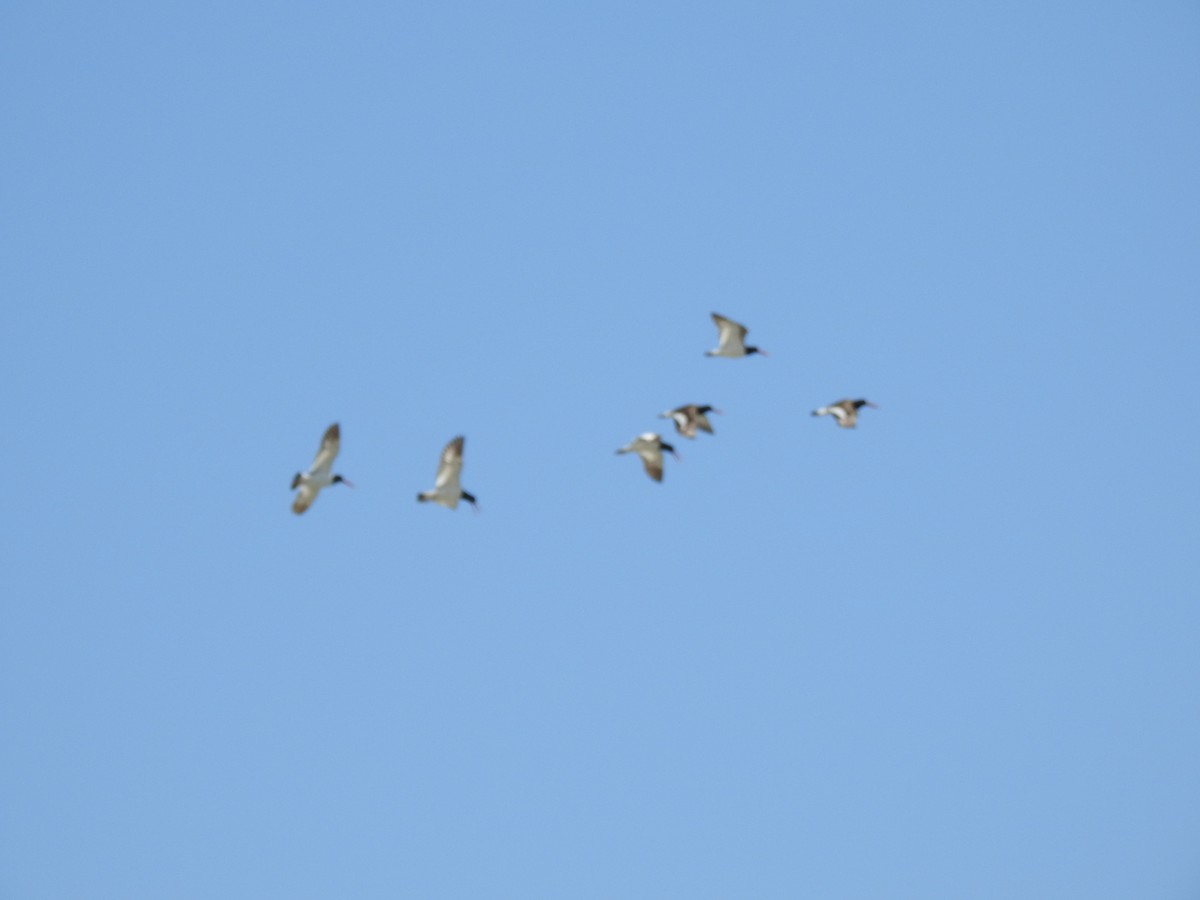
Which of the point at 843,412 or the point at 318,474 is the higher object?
the point at 843,412

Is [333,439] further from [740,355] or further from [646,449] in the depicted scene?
[740,355]

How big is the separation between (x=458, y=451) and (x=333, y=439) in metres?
3.52

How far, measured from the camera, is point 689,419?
54719 millimetres

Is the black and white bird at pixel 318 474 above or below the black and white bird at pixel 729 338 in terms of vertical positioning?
below

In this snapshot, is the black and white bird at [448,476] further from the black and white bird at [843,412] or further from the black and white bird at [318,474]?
the black and white bird at [843,412]

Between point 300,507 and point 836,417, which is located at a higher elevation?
point 836,417

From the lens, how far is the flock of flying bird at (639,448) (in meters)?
50.0

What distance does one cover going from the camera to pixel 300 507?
166ft

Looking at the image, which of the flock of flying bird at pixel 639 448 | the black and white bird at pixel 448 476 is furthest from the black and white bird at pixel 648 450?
the black and white bird at pixel 448 476

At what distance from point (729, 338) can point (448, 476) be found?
11.2 metres

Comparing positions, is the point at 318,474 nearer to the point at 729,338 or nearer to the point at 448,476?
the point at 448,476

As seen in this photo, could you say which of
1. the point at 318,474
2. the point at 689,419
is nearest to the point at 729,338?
the point at 689,419

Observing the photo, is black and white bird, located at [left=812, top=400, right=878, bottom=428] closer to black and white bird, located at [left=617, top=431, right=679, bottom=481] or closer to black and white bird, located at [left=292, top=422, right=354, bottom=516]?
black and white bird, located at [left=617, top=431, right=679, bottom=481]

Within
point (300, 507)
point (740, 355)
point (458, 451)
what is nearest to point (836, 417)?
point (740, 355)
